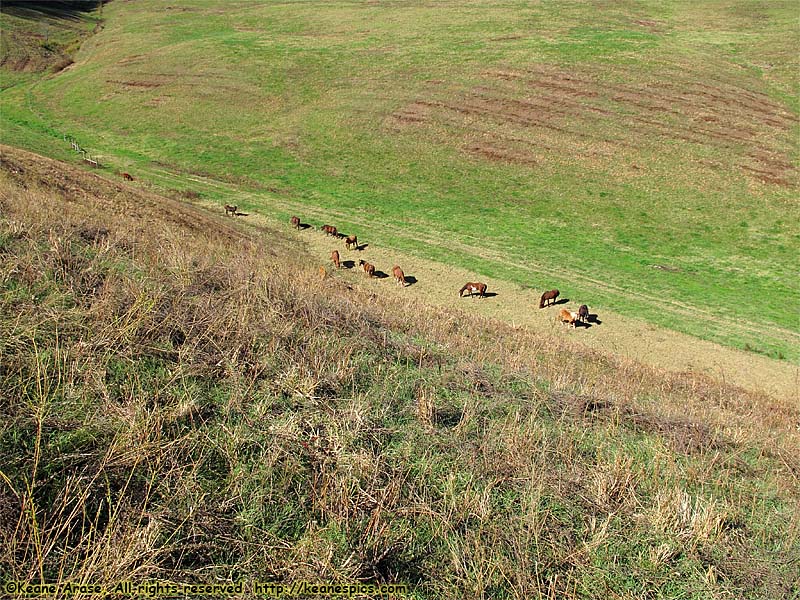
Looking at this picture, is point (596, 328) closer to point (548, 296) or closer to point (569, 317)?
point (569, 317)

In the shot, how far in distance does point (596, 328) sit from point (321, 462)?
1760cm

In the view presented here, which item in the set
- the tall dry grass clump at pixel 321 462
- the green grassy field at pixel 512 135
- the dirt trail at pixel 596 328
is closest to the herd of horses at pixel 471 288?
the dirt trail at pixel 596 328

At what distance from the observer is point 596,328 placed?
20.8 metres

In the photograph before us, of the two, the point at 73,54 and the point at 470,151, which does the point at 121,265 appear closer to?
the point at 470,151

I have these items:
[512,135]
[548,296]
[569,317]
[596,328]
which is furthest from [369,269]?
[512,135]

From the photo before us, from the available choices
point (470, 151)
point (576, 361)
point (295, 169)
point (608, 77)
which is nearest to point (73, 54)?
point (295, 169)

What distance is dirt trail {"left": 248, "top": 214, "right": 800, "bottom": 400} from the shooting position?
17984mm

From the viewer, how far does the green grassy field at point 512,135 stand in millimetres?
27297

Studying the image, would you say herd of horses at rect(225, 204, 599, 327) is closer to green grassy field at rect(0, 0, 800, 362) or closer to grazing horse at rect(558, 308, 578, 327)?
grazing horse at rect(558, 308, 578, 327)

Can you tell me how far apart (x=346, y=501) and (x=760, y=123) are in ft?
164

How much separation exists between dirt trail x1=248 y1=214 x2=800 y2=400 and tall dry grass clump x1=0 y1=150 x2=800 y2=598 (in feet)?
32.6

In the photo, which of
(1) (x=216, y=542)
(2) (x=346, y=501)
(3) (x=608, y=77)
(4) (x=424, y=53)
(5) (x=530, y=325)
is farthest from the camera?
(4) (x=424, y=53)

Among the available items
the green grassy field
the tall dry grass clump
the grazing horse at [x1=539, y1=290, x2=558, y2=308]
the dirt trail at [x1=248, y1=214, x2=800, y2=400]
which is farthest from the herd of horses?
the tall dry grass clump

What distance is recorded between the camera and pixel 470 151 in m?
41.0
